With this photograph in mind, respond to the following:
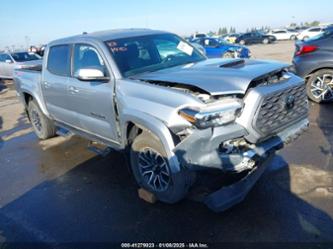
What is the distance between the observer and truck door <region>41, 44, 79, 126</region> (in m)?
4.69

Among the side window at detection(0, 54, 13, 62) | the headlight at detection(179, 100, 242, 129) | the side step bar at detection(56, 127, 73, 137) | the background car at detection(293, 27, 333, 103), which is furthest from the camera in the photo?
the side window at detection(0, 54, 13, 62)

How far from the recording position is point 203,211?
10.9ft

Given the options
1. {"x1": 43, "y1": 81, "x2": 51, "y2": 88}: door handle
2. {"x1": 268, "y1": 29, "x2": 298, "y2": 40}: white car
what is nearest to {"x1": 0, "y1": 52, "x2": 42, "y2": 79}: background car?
{"x1": 43, "y1": 81, "x2": 51, "y2": 88}: door handle

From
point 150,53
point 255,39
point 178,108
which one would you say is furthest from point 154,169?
point 255,39

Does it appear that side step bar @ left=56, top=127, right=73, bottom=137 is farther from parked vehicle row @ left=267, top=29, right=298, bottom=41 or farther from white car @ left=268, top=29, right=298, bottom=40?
white car @ left=268, top=29, right=298, bottom=40

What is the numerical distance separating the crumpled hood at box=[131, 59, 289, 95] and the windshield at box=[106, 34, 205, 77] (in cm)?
27

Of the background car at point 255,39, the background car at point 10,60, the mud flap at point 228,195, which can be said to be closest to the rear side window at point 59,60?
the mud flap at point 228,195

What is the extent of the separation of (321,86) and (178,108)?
5.06 meters

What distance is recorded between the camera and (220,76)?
306cm

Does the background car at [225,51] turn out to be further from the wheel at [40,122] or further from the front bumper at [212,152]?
the front bumper at [212,152]

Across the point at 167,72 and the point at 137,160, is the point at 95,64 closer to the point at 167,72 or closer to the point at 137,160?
the point at 167,72

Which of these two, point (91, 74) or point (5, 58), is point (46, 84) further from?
point (5, 58)

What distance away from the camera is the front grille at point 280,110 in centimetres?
290

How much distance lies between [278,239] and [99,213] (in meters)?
1.95
